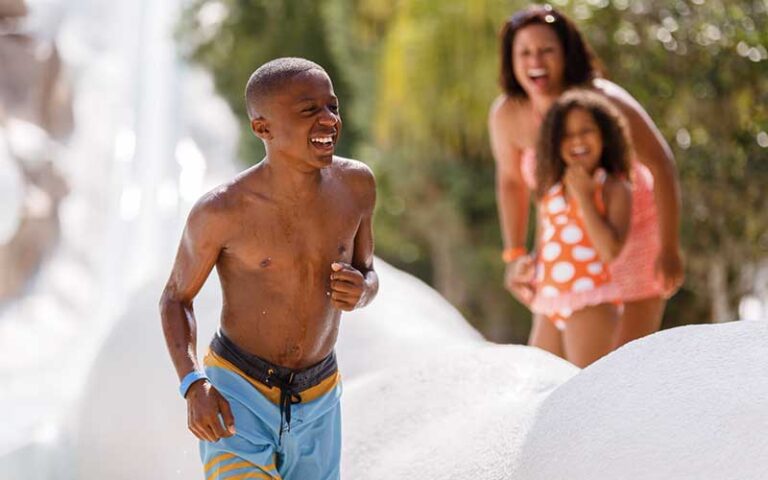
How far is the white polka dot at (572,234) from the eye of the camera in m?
4.46

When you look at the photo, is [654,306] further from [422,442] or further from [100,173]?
[100,173]

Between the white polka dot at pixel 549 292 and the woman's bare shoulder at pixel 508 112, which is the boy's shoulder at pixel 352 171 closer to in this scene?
the white polka dot at pixel 549 292

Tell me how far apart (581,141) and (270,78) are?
1.98 meters

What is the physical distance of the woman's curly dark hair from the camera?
4.40 meters

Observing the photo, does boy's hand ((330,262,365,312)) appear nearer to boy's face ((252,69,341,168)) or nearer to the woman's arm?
boy's face ((252,69,341,168))

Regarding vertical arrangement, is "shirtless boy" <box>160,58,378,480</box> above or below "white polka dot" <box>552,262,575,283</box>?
above

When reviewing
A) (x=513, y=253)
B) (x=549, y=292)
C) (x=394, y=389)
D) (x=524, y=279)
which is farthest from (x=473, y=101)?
(x=394, y=389)

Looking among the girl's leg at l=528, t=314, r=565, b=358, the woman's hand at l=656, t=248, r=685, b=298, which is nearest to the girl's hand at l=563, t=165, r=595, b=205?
the woman's hand at l=656, t=248, r=685, b=298

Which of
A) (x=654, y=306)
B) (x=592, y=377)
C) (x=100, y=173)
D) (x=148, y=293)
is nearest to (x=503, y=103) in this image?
(x=654, y=306)

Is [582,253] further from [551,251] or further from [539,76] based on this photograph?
[539,76]

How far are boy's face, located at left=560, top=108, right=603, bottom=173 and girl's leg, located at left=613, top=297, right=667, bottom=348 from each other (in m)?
0.46

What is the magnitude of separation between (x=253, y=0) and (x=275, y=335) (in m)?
10.3

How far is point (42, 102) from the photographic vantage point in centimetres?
1091

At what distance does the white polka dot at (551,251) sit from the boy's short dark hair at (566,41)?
1.80ft
